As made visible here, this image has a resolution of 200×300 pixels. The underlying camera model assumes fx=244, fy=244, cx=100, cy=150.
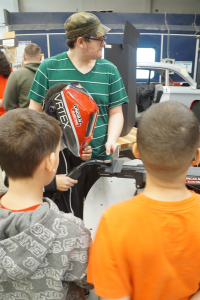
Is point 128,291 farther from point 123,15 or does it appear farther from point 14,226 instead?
point 123,15

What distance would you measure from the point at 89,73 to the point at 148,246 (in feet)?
2.99

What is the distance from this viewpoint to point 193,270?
0.56m

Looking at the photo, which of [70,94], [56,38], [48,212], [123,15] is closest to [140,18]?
[123,15]

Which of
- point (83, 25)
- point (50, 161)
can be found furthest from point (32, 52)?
point (50, 161)

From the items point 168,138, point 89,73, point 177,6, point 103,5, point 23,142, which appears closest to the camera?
point 168,138

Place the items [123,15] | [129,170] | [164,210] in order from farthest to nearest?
[123,15], [129,170], [164,210]

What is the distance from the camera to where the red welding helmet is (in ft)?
3.02

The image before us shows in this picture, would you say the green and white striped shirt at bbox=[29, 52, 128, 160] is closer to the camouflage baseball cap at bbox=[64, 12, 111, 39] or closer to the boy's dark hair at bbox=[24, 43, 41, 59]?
the camouflage baseball cap at bbox=[64, 12, 111, 39]

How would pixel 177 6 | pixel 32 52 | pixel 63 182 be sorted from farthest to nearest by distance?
pixel 177 6
pixel 32 52
pixel 63 182

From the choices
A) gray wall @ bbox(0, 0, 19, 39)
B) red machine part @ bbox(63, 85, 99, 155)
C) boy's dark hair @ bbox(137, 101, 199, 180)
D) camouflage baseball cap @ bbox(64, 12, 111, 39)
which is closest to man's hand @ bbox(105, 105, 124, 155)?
red machine part @ bbox(63, 85, 99, 155)

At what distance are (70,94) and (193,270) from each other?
0.69 meters

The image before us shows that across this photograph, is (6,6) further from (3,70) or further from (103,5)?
(3,70)

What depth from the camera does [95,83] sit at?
1.21 m

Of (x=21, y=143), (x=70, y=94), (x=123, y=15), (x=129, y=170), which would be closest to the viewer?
(x=21, y=143)
